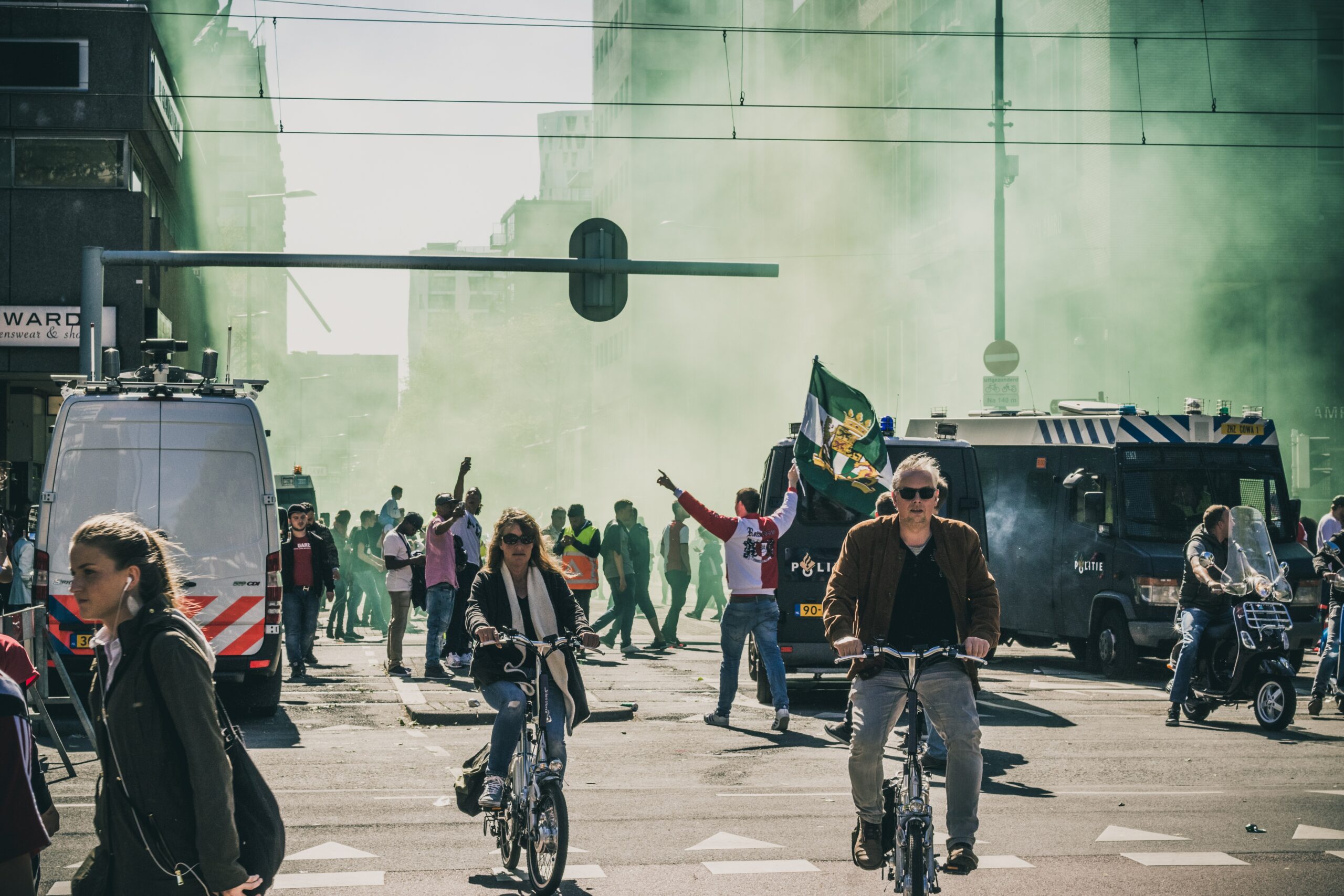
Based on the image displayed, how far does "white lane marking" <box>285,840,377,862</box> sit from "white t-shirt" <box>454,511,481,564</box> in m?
7.98

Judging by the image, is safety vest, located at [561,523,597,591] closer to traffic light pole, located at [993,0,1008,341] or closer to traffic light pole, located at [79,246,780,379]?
traffic light pole, located at [79,246,780,379]

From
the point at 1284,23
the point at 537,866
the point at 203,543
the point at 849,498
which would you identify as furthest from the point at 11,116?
the point at 537,866

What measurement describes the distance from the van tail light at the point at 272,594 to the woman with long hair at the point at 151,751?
8.51 m

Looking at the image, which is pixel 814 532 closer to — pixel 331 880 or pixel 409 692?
pixel 409 692

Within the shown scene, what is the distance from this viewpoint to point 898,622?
612 centimetres

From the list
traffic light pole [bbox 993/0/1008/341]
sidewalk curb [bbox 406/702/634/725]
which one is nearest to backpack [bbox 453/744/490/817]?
sidewalk curb [bbox 406/702/634/725]

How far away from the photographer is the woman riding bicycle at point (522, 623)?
7.09 meters

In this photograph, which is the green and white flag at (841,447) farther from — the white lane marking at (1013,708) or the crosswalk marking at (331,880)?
the crosswalk marking at (331,880)

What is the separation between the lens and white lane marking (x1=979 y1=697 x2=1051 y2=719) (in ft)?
41.9

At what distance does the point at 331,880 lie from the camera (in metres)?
6.72

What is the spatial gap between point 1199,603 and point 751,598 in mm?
3347

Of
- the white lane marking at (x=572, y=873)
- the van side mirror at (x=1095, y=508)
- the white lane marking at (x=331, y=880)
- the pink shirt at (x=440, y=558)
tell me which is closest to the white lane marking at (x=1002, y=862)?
the white lane marking at (x=572, y=873)

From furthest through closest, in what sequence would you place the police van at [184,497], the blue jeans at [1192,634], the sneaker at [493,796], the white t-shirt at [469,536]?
the white t-shirt at [469,536], the blue jeans at [1192,634], the police van at [184,497], the sneaker at [493,796]

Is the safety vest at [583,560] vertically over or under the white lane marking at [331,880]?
over
